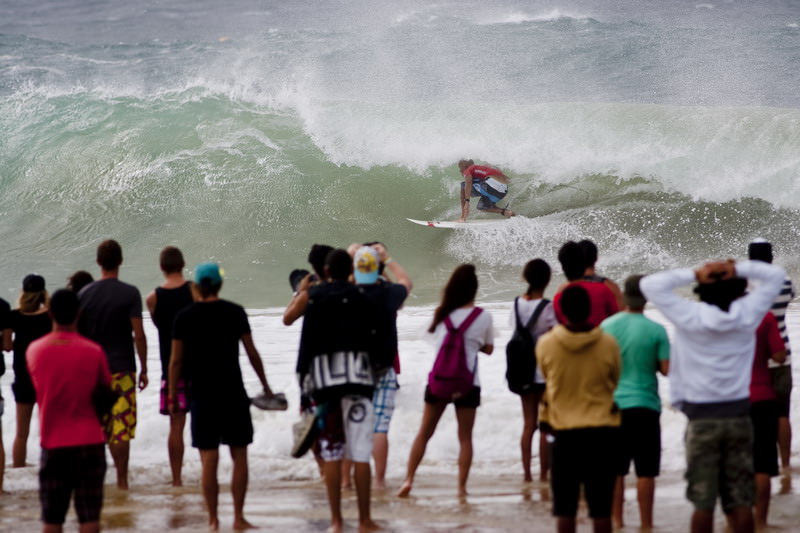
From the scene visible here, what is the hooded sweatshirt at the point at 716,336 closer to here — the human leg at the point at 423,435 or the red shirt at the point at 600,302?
the red shirt at the point at 600,302

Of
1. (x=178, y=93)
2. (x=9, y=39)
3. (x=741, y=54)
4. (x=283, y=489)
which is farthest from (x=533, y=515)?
(x=9, y=39)

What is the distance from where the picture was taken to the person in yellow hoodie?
382cm

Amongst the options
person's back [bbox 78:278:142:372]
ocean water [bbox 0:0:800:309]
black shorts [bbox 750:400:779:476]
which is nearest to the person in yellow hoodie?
black shorts [bbox 750:400:779:476]

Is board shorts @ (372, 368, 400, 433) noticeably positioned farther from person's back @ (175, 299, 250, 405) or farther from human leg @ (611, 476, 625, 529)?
human leg @ (611, 476, 625, 529)

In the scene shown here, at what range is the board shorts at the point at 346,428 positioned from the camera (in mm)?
4469

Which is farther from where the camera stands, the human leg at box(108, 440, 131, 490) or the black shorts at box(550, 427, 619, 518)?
the human leg at box(108, 440, 131, 490)

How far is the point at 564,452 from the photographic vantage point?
3832 millimetres

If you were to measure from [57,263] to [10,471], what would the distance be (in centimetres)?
934

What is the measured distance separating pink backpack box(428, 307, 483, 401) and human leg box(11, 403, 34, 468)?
2460 millimetres

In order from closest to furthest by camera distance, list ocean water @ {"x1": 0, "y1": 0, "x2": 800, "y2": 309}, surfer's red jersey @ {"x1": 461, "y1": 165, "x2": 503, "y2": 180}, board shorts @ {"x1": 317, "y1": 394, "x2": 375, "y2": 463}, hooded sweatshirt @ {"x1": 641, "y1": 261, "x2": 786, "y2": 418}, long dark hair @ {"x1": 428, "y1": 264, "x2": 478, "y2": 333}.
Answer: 1. hooded sweatshirt @ {"x1": 641, "y1": 261, "x2": 786, "y2": 418}
2. board shorts @ {"x1": 317, "y1": 394, "x2": 375, "y2": 463}
3. long dark hair @ {"x1": 428, "y1": 264, "x2": 478, "y2": 333}
4. surfer's red jersey @ {"x1": 461, "y1": 165, "x2": 503, "y2": 180}
5. ocean water @ {"x1": 0, "y1": 0, "x2": 800, "y2": 309}

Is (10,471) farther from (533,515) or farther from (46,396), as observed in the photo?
(533,515)

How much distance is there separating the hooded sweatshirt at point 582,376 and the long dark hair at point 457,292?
1.18 m

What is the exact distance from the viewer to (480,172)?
1391 centimetres

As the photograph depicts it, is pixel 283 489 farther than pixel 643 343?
Yes
